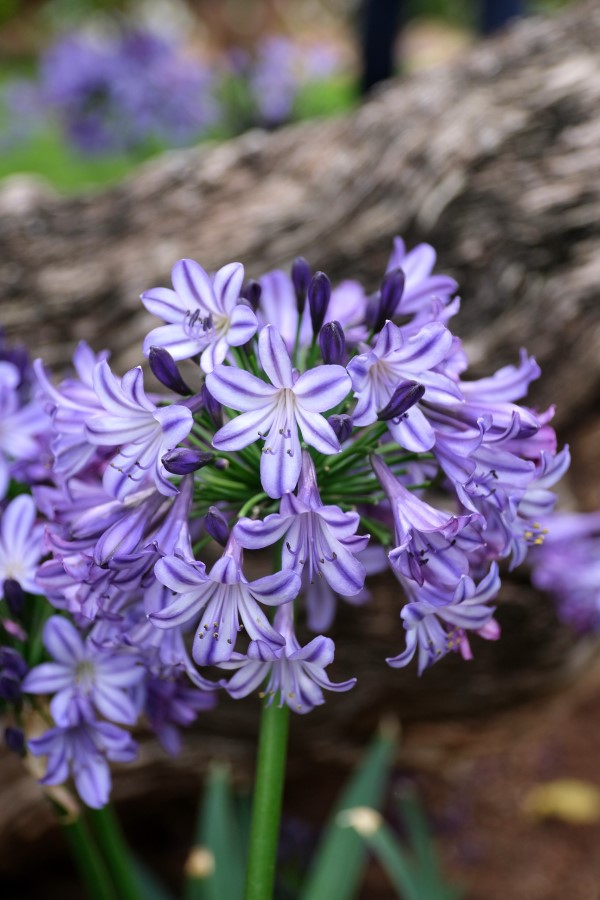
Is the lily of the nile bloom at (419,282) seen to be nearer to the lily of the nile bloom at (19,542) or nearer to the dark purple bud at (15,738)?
the lily of the nile bloom at (19,542)

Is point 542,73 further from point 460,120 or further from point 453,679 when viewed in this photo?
point 453,679

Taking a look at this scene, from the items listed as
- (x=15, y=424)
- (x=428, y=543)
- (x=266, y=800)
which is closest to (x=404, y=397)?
(x=428, y=543)

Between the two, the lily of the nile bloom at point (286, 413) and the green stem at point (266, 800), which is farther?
the green stem at point (266, 800)

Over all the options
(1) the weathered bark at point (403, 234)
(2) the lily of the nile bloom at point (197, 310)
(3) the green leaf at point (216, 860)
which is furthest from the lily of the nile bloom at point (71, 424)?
(1) the weathered bark at point (403, 234)

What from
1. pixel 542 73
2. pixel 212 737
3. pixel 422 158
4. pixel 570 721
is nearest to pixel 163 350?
pixel 422 158

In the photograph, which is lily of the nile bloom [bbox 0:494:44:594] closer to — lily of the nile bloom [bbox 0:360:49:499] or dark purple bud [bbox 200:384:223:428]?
lily of the nile bloom [bbox 0:360:49:499]

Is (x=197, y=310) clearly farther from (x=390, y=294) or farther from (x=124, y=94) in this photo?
(x=124, y=94)
